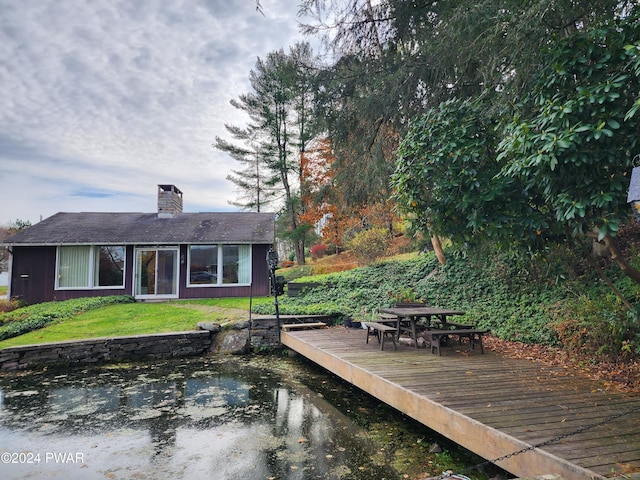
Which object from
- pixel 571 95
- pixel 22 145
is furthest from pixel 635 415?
pixel 22 145

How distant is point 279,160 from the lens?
2042cm

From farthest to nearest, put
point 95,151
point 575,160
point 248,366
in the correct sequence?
point 95,151 < point 248,366 < point 575,160

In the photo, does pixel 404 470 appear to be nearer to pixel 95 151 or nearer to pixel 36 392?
pixel 36 392

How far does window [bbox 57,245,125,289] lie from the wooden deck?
10527mm

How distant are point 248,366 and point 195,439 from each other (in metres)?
3.12

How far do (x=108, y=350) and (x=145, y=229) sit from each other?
24.3 feet

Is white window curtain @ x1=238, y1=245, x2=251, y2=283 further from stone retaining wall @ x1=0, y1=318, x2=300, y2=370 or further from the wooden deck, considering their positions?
the wooden deck

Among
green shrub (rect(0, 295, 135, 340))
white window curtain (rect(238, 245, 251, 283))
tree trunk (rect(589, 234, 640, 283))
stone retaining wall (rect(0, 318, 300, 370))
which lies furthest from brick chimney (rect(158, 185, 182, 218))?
tree trunk (rect(589, 234, 640, 283))

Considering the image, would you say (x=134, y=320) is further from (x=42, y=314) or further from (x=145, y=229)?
(x=145, y=229)

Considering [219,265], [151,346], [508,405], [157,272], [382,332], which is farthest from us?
[219,265]

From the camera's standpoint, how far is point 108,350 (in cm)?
709

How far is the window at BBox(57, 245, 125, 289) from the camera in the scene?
1271 centimetres

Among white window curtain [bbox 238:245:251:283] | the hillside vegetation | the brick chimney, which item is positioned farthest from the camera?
the brick chimney

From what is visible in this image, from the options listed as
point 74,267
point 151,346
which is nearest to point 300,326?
point 151,346
